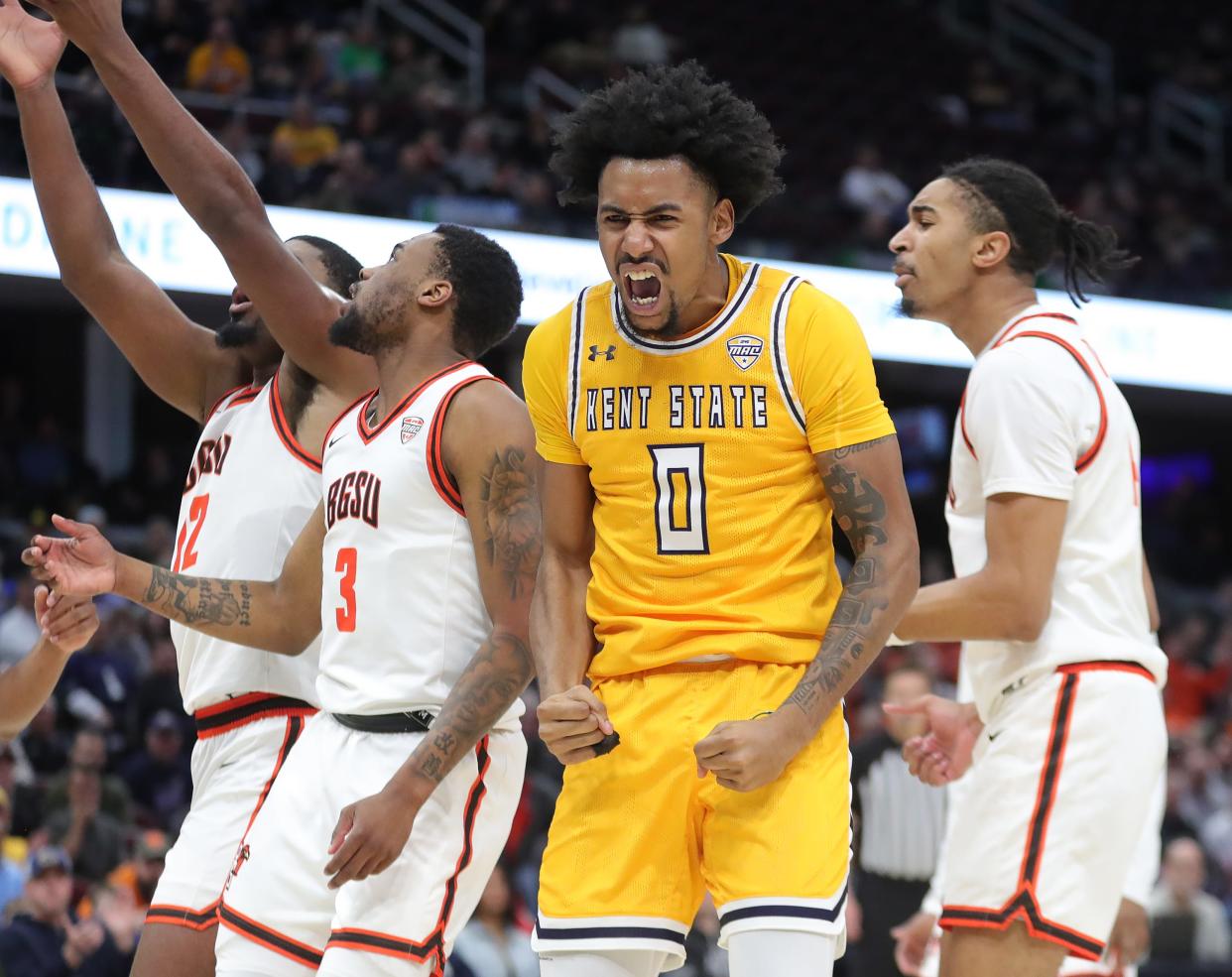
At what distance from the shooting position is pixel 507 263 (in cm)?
Answer: 442

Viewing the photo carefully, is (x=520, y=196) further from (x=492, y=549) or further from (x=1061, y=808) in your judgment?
(x=1061, y=808)

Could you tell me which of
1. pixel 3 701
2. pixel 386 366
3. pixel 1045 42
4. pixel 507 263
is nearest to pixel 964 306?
pixel 507 263

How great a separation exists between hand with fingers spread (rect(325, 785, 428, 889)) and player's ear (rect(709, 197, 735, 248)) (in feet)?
4.48

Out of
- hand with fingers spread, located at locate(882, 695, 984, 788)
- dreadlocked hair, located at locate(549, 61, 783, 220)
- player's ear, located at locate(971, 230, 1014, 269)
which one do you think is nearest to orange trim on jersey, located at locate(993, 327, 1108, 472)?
player's ear, located at locate(971, 230, 1014, 269)

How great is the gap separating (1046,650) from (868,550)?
90cm

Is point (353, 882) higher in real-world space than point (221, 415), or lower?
lower

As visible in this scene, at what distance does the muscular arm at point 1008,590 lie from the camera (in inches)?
165

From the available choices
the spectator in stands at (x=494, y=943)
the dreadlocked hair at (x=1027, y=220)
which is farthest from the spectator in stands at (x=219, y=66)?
the dreadlocked hair at (x=1027, y=220)

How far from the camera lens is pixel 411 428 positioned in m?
4.09

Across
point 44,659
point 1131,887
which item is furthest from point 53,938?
point 1131,887

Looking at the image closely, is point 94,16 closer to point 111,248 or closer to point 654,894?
point 111,248

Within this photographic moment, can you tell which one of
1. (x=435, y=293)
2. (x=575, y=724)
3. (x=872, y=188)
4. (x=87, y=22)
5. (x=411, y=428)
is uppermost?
(x=872, y=188)

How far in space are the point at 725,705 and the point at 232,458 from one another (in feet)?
5.78

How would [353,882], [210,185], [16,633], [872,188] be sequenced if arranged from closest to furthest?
[353,882], [210,185], [16,633], [872,188]
